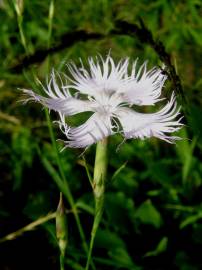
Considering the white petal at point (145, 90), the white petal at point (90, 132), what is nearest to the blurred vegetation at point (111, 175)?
the white petal at point (145, 90)

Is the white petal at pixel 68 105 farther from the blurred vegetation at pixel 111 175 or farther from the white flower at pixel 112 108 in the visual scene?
the blurred vegetation at pixel 111 175

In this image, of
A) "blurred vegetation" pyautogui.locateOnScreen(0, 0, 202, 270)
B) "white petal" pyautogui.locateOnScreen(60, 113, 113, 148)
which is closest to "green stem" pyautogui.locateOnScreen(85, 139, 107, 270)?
"white petal" pyautogui.locateOnScreen(60, 113, 113, 148)

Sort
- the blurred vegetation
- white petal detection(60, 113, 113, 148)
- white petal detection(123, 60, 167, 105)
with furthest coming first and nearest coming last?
the blurred vegetation
white petal detection(123, 60, 167, 105)
white petal detection(60, 113, 113, 148)

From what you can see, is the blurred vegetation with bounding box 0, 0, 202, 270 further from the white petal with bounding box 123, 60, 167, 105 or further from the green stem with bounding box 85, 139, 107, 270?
the green stem with bounding box 85, 139, 107, 270

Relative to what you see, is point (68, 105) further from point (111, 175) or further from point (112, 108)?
point (111, 175)

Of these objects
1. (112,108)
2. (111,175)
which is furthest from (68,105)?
(111,175)

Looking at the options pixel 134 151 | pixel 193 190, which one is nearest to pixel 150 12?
pixel 134 151
